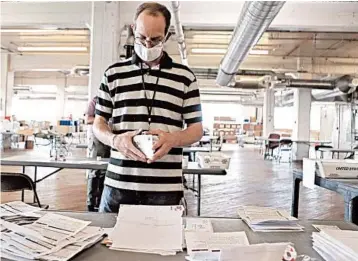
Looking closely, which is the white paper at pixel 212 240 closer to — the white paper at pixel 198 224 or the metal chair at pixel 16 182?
the white paper at pixel 198 224

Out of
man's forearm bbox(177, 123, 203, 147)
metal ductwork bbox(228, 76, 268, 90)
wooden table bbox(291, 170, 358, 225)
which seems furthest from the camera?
metal ductwork bbox(228, 76, 268, 90)

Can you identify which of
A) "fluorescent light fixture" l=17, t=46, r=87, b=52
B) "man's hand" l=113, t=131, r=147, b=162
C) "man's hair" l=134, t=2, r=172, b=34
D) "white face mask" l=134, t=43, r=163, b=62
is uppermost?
"fluorescent light fixture" l=17, t=46, r=87, b=52

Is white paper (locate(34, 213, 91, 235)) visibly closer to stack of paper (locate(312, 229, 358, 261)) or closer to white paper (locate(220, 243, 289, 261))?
white paper (locate(220, 243, 289, 261))

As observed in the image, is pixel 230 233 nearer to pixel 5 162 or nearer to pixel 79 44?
pixel 5 162

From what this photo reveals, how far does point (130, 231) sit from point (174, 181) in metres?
0.34

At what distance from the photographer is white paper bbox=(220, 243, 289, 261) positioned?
0.77 metres

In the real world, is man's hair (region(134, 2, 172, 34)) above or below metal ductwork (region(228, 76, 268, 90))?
below

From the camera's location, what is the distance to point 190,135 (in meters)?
1.30

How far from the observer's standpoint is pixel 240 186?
6648mm

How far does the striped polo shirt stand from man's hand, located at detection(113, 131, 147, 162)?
0.11 meters

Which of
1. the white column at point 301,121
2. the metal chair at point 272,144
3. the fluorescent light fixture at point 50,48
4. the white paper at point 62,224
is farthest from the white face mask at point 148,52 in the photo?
the white column at point 301,121

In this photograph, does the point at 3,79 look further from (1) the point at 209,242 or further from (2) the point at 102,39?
(1) the point at 209,242

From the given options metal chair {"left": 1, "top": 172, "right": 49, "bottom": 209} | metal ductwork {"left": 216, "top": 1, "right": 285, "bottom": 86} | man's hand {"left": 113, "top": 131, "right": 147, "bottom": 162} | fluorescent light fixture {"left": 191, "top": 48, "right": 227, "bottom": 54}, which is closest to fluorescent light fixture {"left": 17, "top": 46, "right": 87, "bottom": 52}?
fluorescent light fixture {"left": 191, "top": 48, "right": 227, "bottom": 54}

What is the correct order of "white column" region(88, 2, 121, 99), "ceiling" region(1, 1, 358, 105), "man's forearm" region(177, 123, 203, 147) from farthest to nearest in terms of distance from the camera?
"ceiling" region(1, 1, 358, 105)
"white column" region(88, 2, 121, 99)
"man's forearm" region(177, 123, 203, 147)
